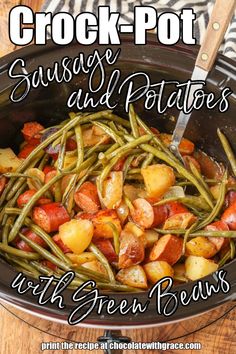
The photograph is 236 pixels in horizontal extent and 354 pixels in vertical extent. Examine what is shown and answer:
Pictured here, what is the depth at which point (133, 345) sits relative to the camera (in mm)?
2047

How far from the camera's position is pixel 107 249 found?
1.99 m

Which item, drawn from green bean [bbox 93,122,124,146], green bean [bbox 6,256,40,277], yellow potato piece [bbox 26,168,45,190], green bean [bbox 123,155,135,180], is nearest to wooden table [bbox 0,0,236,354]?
green bean [bbox 6,256,40,277]

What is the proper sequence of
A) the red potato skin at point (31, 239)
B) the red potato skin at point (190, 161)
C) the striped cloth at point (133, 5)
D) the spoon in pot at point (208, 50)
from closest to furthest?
1. the spoon in pot at point (208, 50)
2. the red potato skin at point (31, 239)
3. the red potato skin at point (190, 161)
4. the striped cloth at point (133, 5)

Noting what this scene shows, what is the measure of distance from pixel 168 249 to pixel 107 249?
0.64ft

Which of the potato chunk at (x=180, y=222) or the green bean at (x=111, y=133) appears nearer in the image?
the potato chunk at (x=180, y=222)

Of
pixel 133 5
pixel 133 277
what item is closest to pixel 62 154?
pixel 133 277

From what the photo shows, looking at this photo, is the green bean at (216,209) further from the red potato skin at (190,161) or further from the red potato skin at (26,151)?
the red potato skin at (26,151)

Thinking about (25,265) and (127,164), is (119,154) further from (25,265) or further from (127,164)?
(25,265)

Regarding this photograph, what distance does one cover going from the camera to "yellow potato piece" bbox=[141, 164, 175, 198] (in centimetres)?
207

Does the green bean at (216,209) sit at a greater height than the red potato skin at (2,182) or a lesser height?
greater

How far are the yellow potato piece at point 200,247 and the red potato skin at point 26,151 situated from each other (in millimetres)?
663

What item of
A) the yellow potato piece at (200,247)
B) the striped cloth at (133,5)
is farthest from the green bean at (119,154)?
the striped cloth at (133,5)

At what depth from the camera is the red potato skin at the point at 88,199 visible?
206 centimetres

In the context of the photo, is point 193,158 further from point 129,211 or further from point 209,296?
point 209,296
